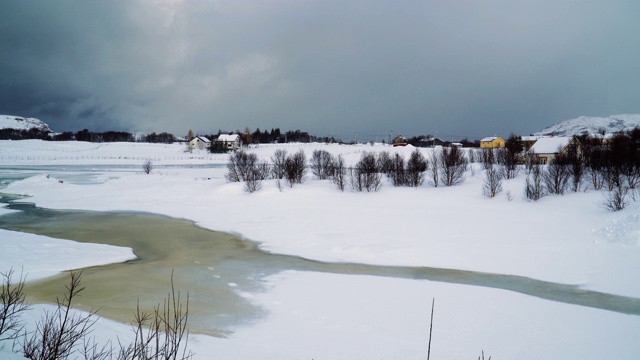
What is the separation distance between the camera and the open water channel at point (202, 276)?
1235cm

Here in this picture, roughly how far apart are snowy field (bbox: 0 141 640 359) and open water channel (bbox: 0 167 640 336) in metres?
0.77

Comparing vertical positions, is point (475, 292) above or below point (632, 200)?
below

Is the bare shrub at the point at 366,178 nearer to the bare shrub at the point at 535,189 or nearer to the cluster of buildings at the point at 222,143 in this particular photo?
the bare shrub at the point at 535,189

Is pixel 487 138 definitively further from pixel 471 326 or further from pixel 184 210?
pixel 471 326

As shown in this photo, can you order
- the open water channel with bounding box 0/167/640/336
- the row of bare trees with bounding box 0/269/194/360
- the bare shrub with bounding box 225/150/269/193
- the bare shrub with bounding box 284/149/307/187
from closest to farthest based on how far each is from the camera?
the row of bare trees with bounding box 0/269/194/360 < the open water channel with bounding box 0/167/640/336 < the bare shrub with bounding box 284/149/307/187 < the bare shrub with bounding box 225/150/269/193

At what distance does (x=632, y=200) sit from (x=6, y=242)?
3684 cm

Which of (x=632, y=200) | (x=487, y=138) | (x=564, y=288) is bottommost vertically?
(x=564, y=288)

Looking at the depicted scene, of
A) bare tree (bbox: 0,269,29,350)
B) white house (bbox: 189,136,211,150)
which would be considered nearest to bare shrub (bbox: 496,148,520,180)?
bare tree (bbox: 0,269,29,350)

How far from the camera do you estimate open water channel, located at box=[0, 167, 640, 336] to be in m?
12.4

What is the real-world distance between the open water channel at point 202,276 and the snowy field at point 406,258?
2.53ft

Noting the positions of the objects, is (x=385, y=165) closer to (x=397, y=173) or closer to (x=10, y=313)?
(x=397, y=173)

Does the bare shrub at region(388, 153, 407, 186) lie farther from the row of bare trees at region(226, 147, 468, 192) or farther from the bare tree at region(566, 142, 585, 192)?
the bare tree at region(566, 142, 585, 192)

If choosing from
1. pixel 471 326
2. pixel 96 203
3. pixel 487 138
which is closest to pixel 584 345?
pixel 471 326

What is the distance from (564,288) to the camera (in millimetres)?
14930
